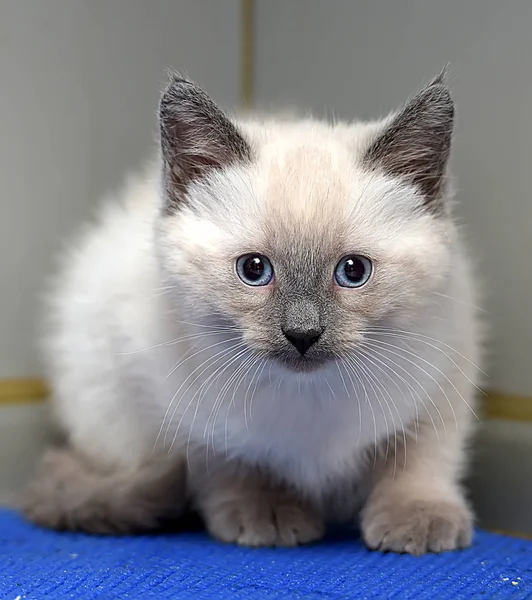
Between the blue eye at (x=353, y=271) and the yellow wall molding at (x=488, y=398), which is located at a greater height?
the blue eye at (x=353, y=271)

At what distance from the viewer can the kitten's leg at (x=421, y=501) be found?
1534 mm

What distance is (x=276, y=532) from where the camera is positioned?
64.4 inches

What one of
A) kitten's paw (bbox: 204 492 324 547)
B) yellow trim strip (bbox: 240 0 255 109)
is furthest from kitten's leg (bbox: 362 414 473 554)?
yellow trim strip (bbox: 240 0 255 109)

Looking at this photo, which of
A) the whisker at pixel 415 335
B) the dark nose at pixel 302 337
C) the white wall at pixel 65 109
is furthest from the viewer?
the white wall at pixel 65 109

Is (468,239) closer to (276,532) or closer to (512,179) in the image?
(512,179)

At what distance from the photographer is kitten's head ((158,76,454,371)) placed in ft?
4.57

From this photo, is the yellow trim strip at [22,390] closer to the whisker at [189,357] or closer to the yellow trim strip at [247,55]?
the whisker at [189,357]

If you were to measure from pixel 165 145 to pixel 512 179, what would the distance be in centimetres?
82

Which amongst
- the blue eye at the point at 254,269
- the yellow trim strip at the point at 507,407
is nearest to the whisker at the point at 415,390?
the blue eye at the point at 254,269

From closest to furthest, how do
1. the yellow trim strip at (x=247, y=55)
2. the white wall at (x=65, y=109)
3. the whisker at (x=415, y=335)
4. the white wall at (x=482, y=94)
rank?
the whisker at (x=415, y=335) → the white wall at (x=482, y=94) → the white wall at (x=65, y=109) → the yellow trim strip at (x=247, y=55)

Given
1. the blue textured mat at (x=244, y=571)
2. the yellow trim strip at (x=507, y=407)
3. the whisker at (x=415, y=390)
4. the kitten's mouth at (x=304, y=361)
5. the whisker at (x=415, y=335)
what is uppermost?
the whisker at (x=415, y=335)

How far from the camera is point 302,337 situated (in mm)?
1352

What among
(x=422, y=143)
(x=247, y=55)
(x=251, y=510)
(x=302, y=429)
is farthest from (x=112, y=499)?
(x=247, y=55)

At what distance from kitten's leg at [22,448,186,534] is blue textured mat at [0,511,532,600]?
37 millimetres
